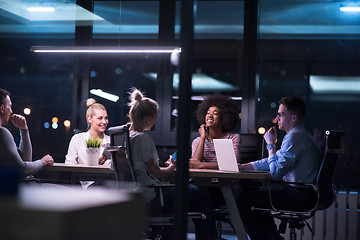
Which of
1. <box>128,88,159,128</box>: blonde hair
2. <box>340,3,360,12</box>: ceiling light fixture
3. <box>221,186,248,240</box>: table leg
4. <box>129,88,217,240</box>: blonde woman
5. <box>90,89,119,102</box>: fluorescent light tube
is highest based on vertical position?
<box>340,3,360,12</box>: ceiling light fixture

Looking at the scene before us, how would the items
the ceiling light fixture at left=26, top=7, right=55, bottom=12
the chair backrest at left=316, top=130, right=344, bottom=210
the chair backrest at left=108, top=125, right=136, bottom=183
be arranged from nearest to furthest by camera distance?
the chair backrest at left=108, top=125, right=136, bottom=183
the chair backrest at left=316, top=130, right=344, bottom=210
the ceiling light fixture at left=26, top=7, right=55, bottom=12

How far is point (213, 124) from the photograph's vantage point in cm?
529

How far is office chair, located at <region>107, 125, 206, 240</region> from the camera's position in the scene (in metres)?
3.54

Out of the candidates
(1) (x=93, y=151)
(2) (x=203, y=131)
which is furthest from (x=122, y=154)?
(2) (x=203, y=131)

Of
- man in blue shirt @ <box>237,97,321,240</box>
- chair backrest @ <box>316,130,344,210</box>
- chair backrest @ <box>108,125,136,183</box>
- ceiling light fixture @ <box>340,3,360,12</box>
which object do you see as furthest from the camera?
ceiling light fixture @ <box>340,3,360,12</box>

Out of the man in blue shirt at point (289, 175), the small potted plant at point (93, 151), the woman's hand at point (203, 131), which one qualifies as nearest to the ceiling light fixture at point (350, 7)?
the woman's hand at point (203, 131)

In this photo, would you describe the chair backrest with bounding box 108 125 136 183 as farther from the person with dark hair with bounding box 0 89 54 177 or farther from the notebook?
the notebook

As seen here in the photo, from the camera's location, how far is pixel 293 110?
4.38 meters

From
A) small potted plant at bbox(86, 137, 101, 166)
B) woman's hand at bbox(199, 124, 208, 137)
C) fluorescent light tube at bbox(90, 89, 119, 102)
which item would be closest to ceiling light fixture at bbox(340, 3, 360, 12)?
woman's hand at bbox(199, 124, 208, 137)

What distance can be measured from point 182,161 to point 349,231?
486 cm

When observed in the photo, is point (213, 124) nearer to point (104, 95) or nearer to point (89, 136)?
point (89, 136)

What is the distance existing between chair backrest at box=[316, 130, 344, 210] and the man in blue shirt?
0.28ft

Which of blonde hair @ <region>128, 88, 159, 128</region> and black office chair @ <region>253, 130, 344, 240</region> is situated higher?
blonde hair @ <region>128, 88, 159, 128</region>

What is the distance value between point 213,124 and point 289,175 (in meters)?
1.27
